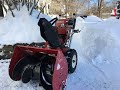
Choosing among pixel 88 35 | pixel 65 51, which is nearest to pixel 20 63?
pixel 65 51

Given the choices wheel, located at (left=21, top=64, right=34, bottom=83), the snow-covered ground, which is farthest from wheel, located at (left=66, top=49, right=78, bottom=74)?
wheel, located at (left=21, top=64, right=34, bottom=83)

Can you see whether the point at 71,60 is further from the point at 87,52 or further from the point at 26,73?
the point at 87,52

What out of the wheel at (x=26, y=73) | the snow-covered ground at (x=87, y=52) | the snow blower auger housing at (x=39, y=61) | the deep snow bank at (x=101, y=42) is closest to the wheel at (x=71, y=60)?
the snow-covered ground at (x=87, y=52)

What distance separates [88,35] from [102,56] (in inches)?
56.8

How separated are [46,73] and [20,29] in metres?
4.07

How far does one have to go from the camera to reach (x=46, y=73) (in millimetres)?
5320

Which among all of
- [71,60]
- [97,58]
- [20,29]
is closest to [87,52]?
[97,58]

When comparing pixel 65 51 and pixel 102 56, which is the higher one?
pixel 65 51

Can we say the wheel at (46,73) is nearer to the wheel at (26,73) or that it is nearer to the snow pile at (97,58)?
the wheel at (26,73)

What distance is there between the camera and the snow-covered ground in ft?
18.7

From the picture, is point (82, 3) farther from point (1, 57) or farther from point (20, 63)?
point (20, 63)

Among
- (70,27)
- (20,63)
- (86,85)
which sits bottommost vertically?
(86,85)

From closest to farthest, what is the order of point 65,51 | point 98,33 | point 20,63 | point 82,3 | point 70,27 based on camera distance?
point 20,63, point 65,51, point 70,27, point 98,33, point 82,3

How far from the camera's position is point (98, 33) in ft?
28.3
